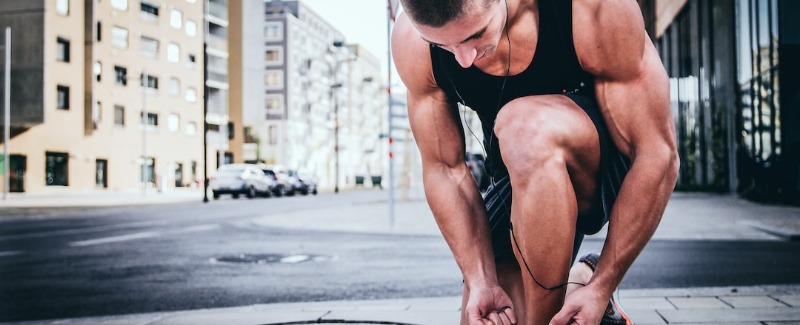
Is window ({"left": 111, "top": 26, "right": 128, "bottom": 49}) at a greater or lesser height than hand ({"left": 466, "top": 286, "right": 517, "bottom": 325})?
greater

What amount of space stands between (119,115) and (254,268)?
29116 millimetres

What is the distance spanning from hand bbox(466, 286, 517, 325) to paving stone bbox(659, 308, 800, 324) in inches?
61.5

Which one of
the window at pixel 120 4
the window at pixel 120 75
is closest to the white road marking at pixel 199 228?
the window at pixel 120 4

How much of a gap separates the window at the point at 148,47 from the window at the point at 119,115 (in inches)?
110

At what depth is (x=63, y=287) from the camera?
203 inches

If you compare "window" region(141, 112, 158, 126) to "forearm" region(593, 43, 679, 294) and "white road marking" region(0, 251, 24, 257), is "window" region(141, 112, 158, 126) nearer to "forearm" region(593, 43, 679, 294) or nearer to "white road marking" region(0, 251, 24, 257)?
"white road marking" region(0, 251, 24, 257)

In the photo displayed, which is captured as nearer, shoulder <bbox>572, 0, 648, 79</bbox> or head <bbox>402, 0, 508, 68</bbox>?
head <bbox>402, 0, 508, 68</bbox>

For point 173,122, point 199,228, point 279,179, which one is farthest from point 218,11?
point 199,228

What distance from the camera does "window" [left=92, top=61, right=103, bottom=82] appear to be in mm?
28516

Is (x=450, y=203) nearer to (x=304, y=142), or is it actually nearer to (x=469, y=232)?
(x=469, y=232)

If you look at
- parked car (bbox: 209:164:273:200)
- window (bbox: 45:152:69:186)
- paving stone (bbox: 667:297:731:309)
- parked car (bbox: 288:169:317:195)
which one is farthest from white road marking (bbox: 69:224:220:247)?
parked car (bbox: 288:169:317:195)

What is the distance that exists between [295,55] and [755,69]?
Result: 177ft

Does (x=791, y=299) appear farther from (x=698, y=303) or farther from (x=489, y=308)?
(x=489, y=308)

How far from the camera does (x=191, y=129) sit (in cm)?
3941
